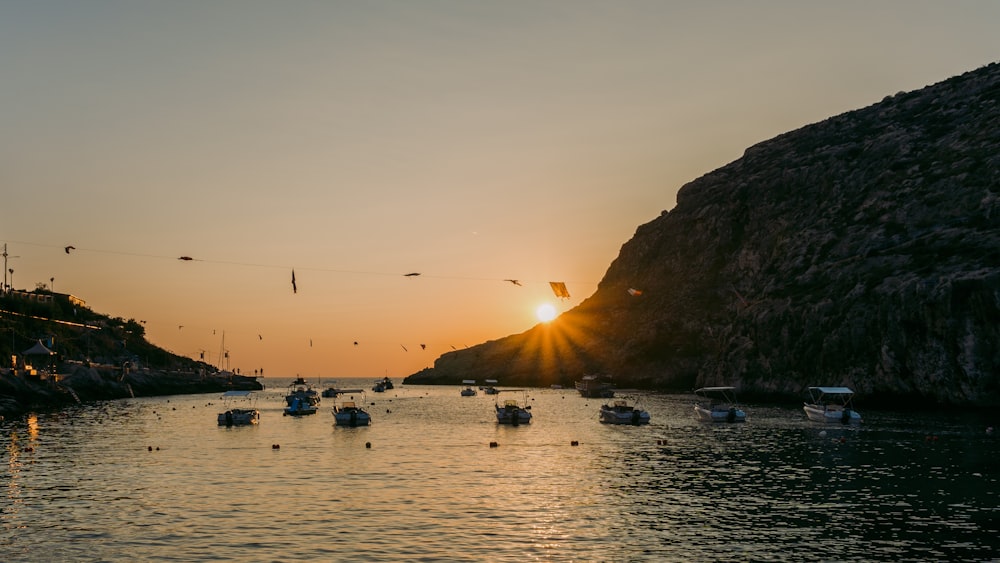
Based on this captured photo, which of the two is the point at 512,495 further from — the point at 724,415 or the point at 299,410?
the point at 299,410

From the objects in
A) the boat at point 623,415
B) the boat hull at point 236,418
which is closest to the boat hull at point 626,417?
the boat at point 623,415

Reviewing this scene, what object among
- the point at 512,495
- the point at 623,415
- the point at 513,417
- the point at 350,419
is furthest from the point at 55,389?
the point at 512,495

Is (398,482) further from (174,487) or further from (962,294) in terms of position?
(962,294)

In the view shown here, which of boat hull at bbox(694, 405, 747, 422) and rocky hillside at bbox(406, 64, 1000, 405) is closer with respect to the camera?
boat hull at bbox(694, 405, 747, 422)

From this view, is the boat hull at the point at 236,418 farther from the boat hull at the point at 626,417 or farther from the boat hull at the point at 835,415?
the boat hull at the point at 835,415

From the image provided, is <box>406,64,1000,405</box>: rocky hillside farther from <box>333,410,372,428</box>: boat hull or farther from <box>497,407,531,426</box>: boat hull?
<box>333,410,372,428</box>: boat hull

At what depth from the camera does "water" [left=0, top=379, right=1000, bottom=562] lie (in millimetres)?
37125

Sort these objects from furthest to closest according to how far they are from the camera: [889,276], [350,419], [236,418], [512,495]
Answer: [889,276]
[236,418]
[350,419]
[512,495]

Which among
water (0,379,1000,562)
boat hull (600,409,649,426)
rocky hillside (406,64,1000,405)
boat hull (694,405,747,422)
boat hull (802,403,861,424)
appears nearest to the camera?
water (0,379,1000,562)

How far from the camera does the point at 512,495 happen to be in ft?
170

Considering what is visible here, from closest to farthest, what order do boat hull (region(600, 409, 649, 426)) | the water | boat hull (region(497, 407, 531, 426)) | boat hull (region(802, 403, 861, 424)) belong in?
the water < boat hull (region(802, 403, 861, 424)) < boat hull (region(600, 409, 649, 426)) < boat hull (region(497, 407, 531, 426))

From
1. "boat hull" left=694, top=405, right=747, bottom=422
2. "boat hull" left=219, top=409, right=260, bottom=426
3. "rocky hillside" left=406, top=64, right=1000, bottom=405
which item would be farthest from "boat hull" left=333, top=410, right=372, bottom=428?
"rocky hillside" left=406, top=64, right=1000, bottom=405

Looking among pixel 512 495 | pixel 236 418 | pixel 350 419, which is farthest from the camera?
pixel 236 418

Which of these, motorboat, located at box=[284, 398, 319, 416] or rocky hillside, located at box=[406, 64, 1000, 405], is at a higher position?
rocky hillside, located at box=[406, 64, 1000, 405]
